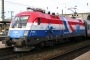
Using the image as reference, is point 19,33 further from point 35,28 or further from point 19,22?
point 35,28

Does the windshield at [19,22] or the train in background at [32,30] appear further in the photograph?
the windshield at [19,22]

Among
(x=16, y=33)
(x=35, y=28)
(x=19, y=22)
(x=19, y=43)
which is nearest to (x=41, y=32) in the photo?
(x=35, y=28)

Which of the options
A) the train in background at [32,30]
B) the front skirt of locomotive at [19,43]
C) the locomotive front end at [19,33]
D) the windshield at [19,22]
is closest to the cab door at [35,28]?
the train in background at [32,30]

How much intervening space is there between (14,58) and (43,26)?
4110 mm

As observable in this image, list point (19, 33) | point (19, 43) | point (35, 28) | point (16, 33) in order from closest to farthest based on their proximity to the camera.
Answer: point (19, 43) < point (19, 33) < point (16, 33) < point (35, 28)

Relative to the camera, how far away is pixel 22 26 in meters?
14.3

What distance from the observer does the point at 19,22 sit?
584 inches

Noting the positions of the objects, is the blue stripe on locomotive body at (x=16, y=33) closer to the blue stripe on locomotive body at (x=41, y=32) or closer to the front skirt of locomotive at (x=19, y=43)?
the blue stripe on locomotive body at (x=41, y=32)

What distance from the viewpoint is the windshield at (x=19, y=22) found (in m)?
14.5

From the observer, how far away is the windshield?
14.5m

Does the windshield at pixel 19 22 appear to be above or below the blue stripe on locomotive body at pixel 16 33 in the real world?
Result: above

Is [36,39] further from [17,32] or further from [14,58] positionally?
[14,58]

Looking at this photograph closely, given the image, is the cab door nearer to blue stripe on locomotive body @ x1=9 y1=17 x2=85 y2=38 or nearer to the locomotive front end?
blue stripe on locomotive body @ x1=9 y1=17 x2=85 y2=38

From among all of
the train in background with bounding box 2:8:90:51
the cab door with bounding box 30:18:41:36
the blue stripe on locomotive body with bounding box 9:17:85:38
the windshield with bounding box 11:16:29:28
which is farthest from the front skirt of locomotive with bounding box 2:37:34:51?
the windshield with bounding box 11:16:29:28
